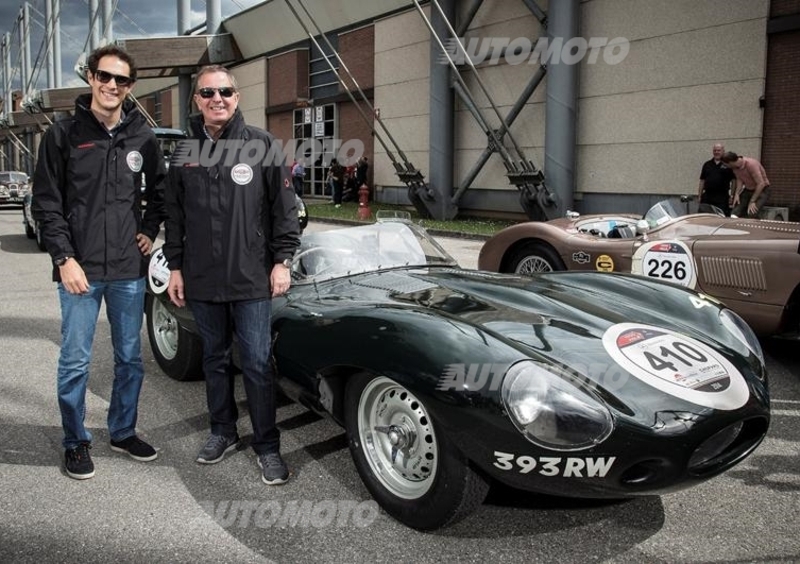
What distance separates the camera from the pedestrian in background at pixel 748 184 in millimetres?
10398

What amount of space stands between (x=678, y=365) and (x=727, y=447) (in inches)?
13.1

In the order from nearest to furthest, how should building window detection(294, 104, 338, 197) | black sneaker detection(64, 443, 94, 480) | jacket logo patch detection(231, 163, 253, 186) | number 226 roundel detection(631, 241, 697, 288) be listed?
jacket logo patch detection(231, 163, 253, 186) < black sneaker detection(64, 443, 94, 480) < number 226 roundel detection(631, 241, 697, 288) < building window detection(294, 104, 338, 197)

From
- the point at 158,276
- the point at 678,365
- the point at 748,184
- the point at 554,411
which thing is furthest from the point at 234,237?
the point at 748,184

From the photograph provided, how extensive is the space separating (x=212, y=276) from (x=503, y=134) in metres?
15.3

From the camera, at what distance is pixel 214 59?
31.4 m

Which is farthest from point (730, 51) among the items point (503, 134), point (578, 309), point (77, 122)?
point (77, 122)

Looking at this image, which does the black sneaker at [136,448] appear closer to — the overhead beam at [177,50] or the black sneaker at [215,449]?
the black sneaker at [215,449]

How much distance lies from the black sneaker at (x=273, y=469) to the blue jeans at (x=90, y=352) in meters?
0.77

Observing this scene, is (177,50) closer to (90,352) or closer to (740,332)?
(90,352)

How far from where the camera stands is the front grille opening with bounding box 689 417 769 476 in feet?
8.00

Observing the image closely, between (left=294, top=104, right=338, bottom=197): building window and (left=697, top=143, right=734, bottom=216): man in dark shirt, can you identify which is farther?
(left=294, top=104, right=338, bottom=197): building window

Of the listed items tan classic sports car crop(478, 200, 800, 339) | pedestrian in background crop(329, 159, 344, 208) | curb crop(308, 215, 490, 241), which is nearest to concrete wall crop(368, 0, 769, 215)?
curb crop(308, 215, 490, 241)

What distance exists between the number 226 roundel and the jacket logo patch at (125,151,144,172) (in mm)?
3902

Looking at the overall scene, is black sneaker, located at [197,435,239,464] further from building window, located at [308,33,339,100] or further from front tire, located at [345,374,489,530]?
building window, located at [308,33,339,100]
